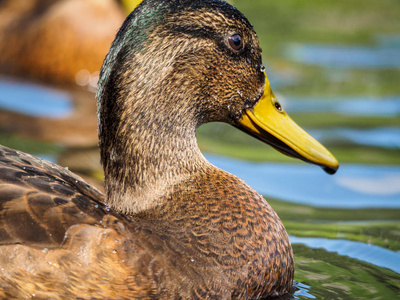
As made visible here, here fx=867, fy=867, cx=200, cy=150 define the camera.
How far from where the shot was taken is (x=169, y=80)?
192 inches

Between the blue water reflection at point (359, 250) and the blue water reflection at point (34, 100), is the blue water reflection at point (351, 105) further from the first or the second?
the blue water reflection at point (359, 250)

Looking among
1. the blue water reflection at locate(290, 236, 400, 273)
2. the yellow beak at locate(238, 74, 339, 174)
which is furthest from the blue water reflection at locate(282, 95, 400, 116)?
the yellow beak at locate(238, 74, 339, 174)

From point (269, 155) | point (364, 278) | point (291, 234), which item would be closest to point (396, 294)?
point (364, 278)

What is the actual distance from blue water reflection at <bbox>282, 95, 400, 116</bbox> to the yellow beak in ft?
12.4

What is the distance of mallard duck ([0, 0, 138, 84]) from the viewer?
32.1 ft

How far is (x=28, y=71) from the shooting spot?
993cm

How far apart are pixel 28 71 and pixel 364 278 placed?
5712 mm

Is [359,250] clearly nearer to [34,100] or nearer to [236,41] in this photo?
[236,41]

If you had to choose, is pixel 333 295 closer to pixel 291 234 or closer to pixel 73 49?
pixel 291 234

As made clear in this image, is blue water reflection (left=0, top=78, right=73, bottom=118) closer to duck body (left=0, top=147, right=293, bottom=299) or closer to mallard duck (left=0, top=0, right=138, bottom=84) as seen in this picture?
mallard duck (left=0, top=0, right=138, bottom=84)

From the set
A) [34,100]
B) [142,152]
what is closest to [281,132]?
[142,152]

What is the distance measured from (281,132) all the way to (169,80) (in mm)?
821

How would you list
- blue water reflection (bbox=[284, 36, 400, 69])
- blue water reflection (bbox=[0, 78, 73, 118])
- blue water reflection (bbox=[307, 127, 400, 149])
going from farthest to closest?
blue water reflection (bbox=[284, 36, 400, 69]), blue water reflection (bbox=[0, 78, 73, 118]), blue water reflection (bbox=[307, 127, 400, 149])

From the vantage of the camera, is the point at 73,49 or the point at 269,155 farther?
the point at 73,49
